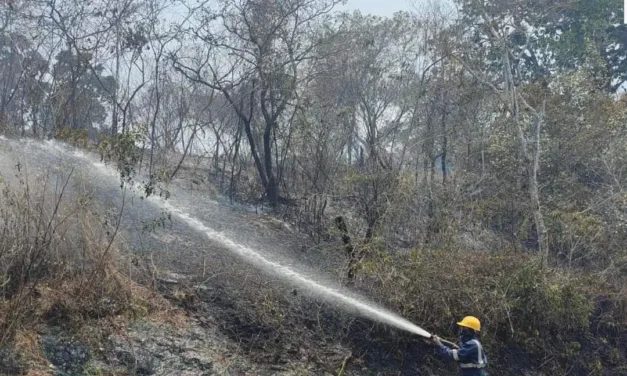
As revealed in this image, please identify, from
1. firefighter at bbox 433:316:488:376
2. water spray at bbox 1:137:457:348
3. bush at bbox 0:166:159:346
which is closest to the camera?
bush at bbox 0:166:159:346

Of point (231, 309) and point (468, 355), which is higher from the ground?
point (468, 355)

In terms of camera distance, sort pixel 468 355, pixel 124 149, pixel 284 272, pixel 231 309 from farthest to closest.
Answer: pixel 284 272
pixel 231 309
pixel 124 149
pixel 468 355

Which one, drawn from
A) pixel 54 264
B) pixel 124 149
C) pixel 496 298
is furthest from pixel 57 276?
pixel 496 298

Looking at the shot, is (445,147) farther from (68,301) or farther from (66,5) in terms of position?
(68,301)

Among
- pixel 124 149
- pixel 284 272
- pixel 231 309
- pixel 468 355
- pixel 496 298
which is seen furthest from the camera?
pixel 284 272

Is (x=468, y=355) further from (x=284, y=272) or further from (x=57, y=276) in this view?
(x=57, y=276)

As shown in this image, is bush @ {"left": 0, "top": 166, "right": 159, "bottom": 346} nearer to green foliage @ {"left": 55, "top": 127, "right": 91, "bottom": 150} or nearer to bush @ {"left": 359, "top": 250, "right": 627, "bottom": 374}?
green foliage @ {"left": 55, "top": 127, "right": 91, "bottom": 150}

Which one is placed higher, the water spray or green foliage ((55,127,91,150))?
green foliage ((55,127,91,150))

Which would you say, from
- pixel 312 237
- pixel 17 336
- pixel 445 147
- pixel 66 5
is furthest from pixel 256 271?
pixel 66 5

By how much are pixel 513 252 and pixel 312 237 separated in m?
4.21

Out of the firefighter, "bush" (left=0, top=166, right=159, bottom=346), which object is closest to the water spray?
the firefighter

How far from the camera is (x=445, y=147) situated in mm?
18859

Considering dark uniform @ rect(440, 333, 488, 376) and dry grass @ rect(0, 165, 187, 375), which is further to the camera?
dark uniform @ rect(440, 333, 488, 376)

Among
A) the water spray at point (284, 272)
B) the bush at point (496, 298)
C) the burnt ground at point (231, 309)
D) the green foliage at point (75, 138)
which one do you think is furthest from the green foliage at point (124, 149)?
the bush at point (496, 298)
